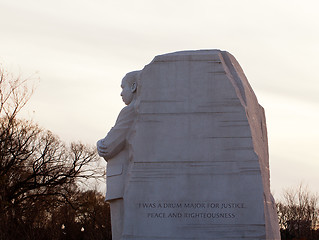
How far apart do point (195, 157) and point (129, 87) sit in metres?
1.93

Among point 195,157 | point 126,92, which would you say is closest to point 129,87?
point 126,92

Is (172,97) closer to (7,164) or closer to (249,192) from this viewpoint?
(249,192)

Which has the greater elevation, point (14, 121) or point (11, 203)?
point (14, 121)

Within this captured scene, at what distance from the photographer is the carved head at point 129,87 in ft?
41.0

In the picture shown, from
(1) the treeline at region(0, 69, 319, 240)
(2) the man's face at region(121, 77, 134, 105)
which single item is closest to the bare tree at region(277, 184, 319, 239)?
(1) the treeline at region(0, 69, 319, 240)

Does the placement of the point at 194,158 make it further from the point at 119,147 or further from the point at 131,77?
the point at 131,77

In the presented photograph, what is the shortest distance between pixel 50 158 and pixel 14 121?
388 cm

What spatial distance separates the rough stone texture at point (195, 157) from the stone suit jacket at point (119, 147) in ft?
1.17

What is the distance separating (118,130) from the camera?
12227 mm

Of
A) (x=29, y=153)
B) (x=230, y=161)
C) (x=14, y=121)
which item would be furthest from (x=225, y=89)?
(x=29, y=153)

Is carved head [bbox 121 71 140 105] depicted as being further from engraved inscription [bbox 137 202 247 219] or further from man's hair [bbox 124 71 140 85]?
engraved inscription [bbox 137 202 247 219]

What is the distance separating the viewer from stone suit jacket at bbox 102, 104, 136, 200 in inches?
478

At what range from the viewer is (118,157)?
12.3 meters

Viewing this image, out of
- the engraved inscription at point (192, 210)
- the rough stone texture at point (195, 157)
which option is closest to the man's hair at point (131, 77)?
the rough stone texture at point (195, 157)
